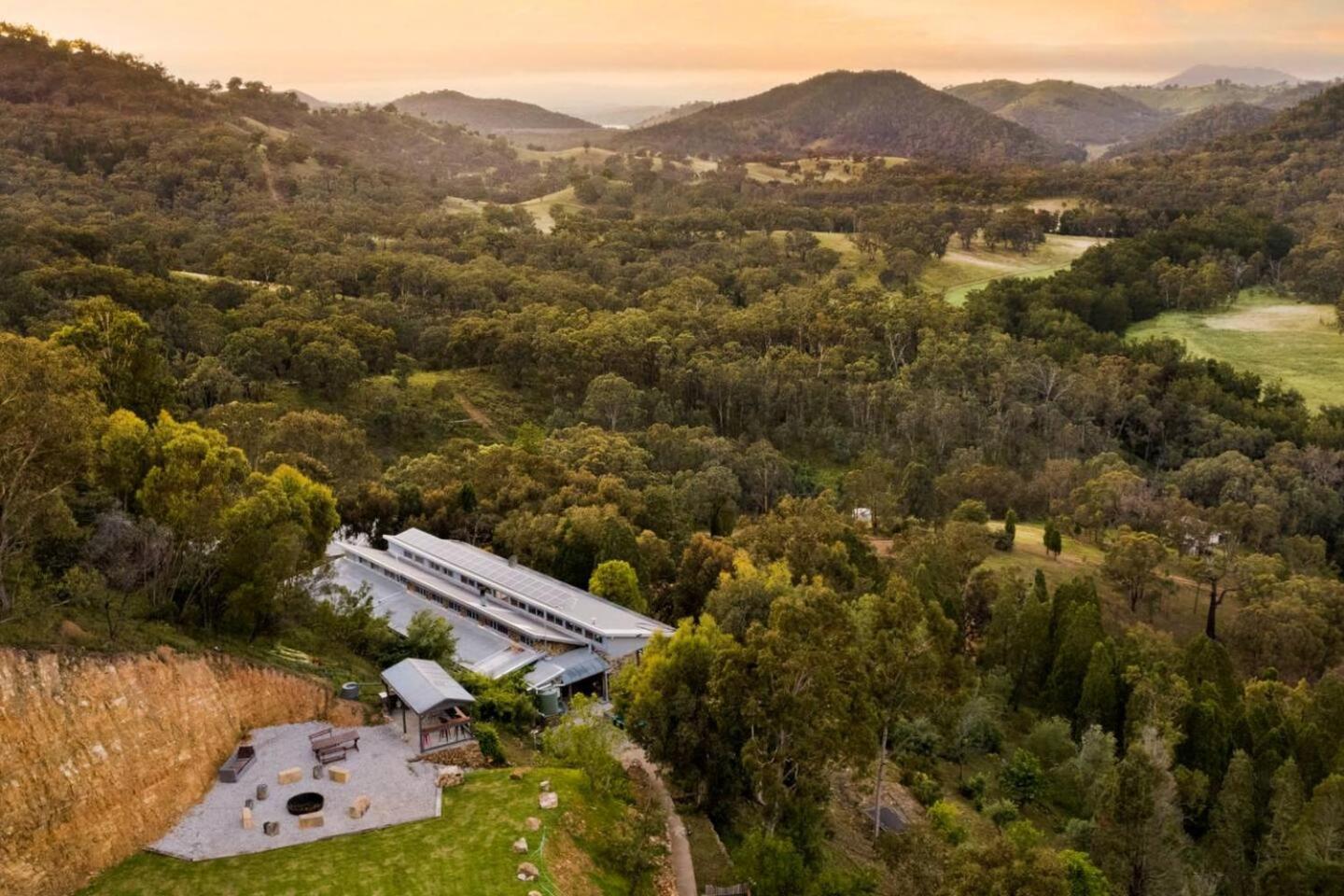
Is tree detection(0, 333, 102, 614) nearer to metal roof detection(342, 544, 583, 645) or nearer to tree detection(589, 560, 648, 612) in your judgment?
metal roof detection(342, 544, 583, 645)

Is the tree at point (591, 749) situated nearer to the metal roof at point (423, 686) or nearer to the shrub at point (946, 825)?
the metal roof at point (423, 686)

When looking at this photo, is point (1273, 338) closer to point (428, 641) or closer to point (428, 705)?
point (428, 641)

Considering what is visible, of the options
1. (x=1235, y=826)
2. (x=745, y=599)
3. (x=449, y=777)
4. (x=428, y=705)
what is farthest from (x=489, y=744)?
(x=1235, y=826)

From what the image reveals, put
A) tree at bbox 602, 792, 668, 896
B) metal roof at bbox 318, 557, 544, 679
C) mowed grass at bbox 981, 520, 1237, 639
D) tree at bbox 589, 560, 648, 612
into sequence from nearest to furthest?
1. tree at bbox 602, 792, 668, 896
2. metal roof at bbox 318, 557, 544, 679
3. tree at bbox 589, 560, 648, 612
4. mowed grass at bbox 981, 520, 1237, 639

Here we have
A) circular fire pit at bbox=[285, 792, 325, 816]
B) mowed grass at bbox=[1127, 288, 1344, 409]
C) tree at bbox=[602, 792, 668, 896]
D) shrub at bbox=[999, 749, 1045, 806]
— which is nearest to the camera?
circular fire pit at bbox=[285, 792, 325, 816]

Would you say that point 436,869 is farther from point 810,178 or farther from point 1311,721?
point 810,178

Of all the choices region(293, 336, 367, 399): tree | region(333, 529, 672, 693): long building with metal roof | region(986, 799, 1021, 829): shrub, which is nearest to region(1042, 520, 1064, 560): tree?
region(986, 799, 1021, 829): shrub
